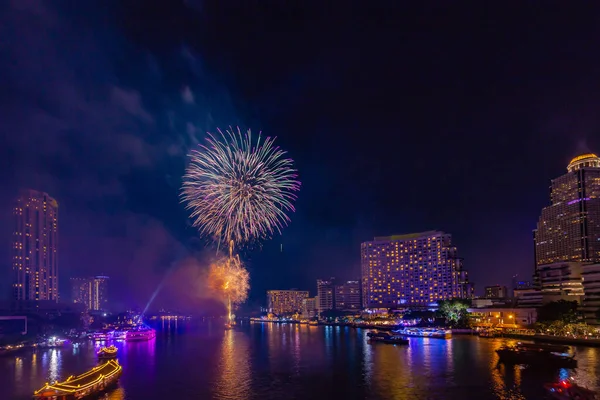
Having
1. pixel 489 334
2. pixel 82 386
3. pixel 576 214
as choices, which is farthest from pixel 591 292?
pixel 82 386

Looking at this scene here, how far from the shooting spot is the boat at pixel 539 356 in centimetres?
4409

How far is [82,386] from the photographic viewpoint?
3300 cm

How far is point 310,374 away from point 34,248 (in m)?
114

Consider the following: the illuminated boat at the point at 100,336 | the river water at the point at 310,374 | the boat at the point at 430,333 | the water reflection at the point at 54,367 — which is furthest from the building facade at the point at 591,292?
the illuminated boat at the point at 100,336

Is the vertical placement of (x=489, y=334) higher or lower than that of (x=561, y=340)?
lower

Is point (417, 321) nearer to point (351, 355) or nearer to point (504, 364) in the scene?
point (351, 355)

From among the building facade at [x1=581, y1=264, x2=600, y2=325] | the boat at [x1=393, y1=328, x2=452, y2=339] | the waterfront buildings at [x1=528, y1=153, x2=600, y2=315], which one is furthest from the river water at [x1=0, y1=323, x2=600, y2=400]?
the waterfront buildings at [x1=528, y1=153, x2=600, y2=315]

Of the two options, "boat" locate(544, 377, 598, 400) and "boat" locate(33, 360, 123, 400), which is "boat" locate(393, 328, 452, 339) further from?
"boat" locate(33, 360, 123, 400)

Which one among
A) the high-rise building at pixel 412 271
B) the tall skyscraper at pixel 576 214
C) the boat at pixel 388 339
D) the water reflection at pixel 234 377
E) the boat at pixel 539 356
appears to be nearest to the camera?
the water reflection at pixel 234 377

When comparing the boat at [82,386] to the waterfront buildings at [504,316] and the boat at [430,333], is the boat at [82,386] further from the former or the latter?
the waterfront buildings at [504,316]

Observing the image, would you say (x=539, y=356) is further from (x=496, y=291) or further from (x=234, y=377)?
(x=496, y=291)

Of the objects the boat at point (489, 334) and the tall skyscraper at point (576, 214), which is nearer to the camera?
the boat at point (489, 334)

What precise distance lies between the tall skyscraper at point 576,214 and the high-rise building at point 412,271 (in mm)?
30655

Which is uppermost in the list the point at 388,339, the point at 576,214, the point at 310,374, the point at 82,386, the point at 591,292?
the point at 576,214
